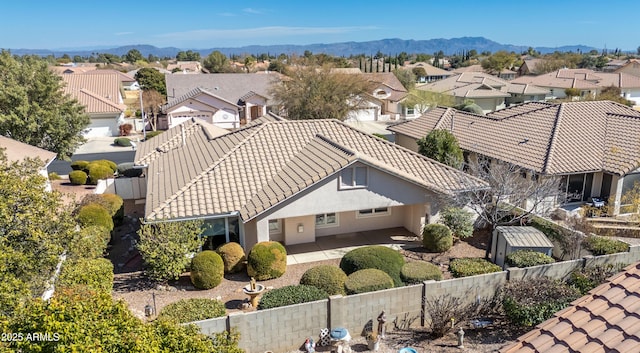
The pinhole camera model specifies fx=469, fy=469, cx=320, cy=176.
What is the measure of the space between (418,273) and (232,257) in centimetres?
747

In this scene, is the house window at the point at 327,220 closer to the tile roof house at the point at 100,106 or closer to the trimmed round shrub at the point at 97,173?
the trimmed round shrub at the point at 97,173

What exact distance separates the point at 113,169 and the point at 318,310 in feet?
87.9

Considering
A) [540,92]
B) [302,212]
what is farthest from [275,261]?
[540,92]

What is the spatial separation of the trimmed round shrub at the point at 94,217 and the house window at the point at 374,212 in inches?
477

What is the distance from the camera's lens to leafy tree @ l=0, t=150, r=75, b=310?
10.4 m

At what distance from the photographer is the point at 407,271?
674 inches

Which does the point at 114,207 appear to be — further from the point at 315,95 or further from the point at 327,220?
the point at 315,95

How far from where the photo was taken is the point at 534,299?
47.7 ft

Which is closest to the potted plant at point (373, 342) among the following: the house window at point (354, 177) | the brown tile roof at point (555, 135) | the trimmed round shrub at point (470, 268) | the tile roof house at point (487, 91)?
the trimmed round shrub at point (470, 268)

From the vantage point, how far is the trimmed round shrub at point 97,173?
3312 cm

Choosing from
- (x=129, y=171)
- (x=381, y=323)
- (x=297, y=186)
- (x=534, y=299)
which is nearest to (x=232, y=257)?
(x=297, y=186)

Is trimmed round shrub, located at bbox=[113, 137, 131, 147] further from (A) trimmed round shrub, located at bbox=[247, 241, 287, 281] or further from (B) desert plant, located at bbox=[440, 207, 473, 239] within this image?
(B) desert plant, located at bbox=[440, 207, 473, 239]

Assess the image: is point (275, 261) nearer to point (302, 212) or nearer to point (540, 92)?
point (302, 212)

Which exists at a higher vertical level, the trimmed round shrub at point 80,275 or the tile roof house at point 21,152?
the tile roof house at point 21,152
